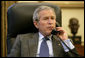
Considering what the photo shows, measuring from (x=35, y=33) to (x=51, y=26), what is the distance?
0.25m

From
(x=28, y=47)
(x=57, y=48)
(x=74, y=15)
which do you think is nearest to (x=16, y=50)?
(x=28, y=47)

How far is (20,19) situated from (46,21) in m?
0.27

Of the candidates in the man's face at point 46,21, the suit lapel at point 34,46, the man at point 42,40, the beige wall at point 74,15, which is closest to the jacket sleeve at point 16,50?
the man at point 42,40

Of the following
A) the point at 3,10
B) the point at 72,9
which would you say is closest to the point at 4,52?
the point at 3,10

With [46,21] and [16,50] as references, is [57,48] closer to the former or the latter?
[46,21]

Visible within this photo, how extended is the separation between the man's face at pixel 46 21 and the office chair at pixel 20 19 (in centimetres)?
14

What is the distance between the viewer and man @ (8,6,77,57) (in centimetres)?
143

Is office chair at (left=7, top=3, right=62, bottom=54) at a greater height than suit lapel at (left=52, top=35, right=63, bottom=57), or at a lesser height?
greater

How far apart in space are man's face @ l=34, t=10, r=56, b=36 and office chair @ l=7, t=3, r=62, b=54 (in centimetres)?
14

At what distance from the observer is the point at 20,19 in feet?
5.17

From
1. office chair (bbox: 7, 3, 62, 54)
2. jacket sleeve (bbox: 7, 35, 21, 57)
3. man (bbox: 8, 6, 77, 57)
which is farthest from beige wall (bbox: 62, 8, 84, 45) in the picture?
jacket sleeve (bbox: 7, 35, 21, 57)

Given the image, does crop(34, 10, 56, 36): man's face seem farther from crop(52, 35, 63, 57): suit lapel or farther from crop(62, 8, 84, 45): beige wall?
crop(62, 8, 84, 45): beige wall

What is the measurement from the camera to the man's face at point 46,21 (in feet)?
4.74

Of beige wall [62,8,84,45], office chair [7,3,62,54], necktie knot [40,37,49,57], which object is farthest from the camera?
beige wall [62,8,84,45]
